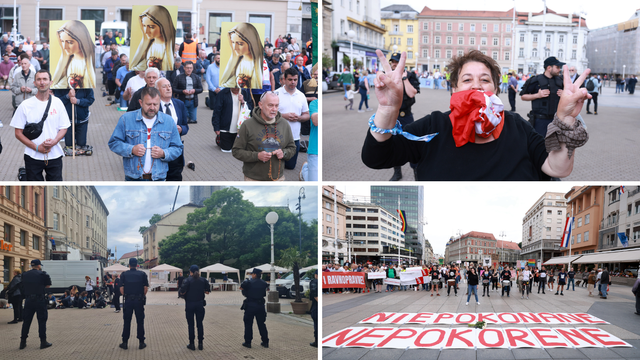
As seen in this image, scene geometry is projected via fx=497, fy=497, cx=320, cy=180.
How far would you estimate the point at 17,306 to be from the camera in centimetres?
477

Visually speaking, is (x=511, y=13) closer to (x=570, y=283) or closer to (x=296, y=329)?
(x=570, y=283)

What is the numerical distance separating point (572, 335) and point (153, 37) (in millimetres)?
6233

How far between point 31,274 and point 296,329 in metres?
2.63

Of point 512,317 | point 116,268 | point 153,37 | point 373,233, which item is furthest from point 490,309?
point 153,37

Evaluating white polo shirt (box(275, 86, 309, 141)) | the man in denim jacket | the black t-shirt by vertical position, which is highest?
white polo shirt (box(275, 86, 309, 141))

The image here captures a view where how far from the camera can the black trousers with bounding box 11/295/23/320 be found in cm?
473

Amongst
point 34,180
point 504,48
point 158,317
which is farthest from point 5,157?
point 504,48

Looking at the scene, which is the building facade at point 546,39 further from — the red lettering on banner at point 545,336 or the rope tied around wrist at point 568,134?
the rope tied around wrist at point 568,134

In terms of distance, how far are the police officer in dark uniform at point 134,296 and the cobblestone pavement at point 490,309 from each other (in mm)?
1772

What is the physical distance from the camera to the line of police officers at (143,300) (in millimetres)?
4754

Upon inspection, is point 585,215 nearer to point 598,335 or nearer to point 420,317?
point 598,335

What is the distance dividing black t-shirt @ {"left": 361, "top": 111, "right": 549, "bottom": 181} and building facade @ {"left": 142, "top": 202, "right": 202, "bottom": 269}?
2909 mm

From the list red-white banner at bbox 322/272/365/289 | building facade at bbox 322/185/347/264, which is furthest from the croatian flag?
building facade at bbox 322/185/347/264

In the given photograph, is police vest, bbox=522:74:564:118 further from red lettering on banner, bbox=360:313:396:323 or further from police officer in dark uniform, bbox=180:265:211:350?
police officer in dark uniform, bbox=180:265:211:350
